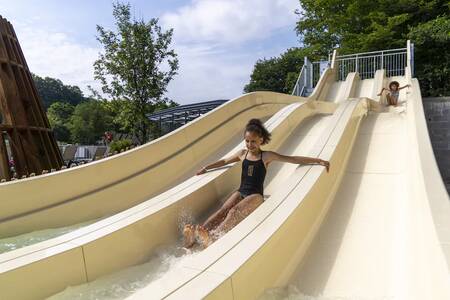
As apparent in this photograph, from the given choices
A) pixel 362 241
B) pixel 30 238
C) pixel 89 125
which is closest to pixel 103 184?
pixel 30 238

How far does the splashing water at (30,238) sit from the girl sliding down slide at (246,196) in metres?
1.60

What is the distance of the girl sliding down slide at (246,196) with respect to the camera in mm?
2988

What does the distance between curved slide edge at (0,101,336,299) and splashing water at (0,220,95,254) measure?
109 cm

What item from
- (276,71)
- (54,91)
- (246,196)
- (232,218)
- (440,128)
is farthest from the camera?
(54,91)

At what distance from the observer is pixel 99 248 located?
2715mm

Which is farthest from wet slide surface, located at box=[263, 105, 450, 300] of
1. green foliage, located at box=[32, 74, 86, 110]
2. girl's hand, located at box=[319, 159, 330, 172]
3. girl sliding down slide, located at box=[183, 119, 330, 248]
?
green foliage, located at box=[32, 74, 86, 110]

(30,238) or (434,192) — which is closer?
(434,192)

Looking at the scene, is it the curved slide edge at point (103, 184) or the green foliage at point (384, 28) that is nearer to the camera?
the curved slide edge at point (103, 184)

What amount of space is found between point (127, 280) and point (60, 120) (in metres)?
57.7

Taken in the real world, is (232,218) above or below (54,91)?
below

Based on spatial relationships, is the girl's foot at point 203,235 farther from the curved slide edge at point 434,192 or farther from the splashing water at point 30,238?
the splashing water at point 30,238

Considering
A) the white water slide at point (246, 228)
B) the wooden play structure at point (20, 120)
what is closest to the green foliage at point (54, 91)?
the wooden play structure at point (20, 120)

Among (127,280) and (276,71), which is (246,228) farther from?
(276,71)

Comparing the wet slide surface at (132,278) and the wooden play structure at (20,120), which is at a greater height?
the wooden play structure at (20,120)
